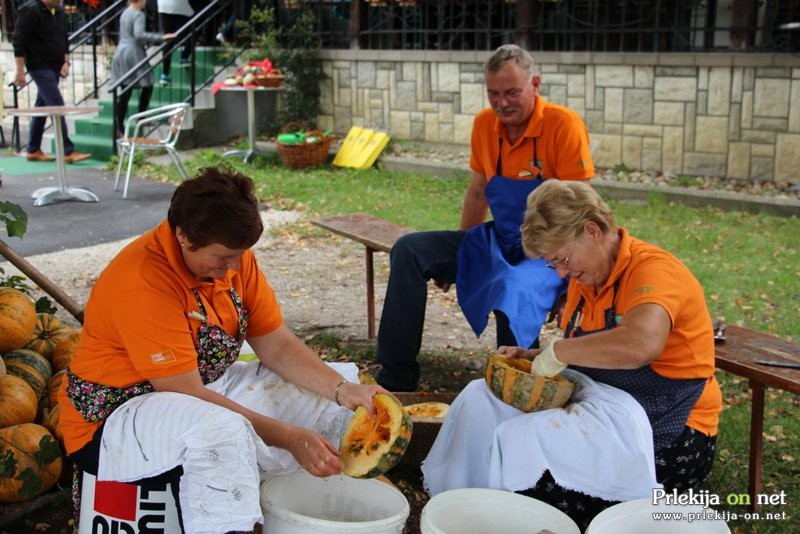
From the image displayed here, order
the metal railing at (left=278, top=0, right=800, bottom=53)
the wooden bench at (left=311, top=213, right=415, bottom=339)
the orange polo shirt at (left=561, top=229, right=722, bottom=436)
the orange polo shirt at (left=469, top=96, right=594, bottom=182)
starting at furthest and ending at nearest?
1. the metal railing at (left=278, top=0, right=800, bottom=53)
2. the wooden bench at (left=311, top=213, right=415, bottom=339)
3. the orange polo shirt at (left=469, top=96, right=594, bottom=182)
4. the orange polo shirt at (left=561, top=229, right=722, bottom=436)

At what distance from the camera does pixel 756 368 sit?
3.17 m

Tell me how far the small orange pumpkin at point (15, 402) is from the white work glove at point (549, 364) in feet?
6.31

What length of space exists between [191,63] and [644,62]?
6140 mm

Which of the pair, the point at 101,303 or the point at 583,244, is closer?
the point at 101,303

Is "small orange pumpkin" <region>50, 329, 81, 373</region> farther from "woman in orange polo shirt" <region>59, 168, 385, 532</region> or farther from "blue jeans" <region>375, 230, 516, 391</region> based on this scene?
"blue jeans" <region>375, 230, 516, 391</region>

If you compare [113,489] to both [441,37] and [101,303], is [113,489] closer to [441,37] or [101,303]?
[101,303]

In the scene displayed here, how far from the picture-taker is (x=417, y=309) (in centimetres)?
429

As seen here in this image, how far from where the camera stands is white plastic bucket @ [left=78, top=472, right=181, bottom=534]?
2617 mm

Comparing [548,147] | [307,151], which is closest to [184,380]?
[548,147]

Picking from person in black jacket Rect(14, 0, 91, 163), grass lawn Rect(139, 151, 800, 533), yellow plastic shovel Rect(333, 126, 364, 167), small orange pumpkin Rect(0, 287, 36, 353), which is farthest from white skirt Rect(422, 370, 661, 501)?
person in black jacket Rect(14, 0, 91, 163)

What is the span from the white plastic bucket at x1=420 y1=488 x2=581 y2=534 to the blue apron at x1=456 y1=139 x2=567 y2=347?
1277 mm

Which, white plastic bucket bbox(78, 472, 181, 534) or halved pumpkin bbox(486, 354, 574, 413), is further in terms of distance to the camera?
halved pumpkin bbox(486, 354, 574, 413)

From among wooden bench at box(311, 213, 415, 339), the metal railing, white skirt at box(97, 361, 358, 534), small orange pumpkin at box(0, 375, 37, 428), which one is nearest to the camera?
white skirt at box(97, 361, 358, 534)

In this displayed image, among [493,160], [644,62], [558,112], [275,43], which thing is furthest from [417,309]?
[275,43]
